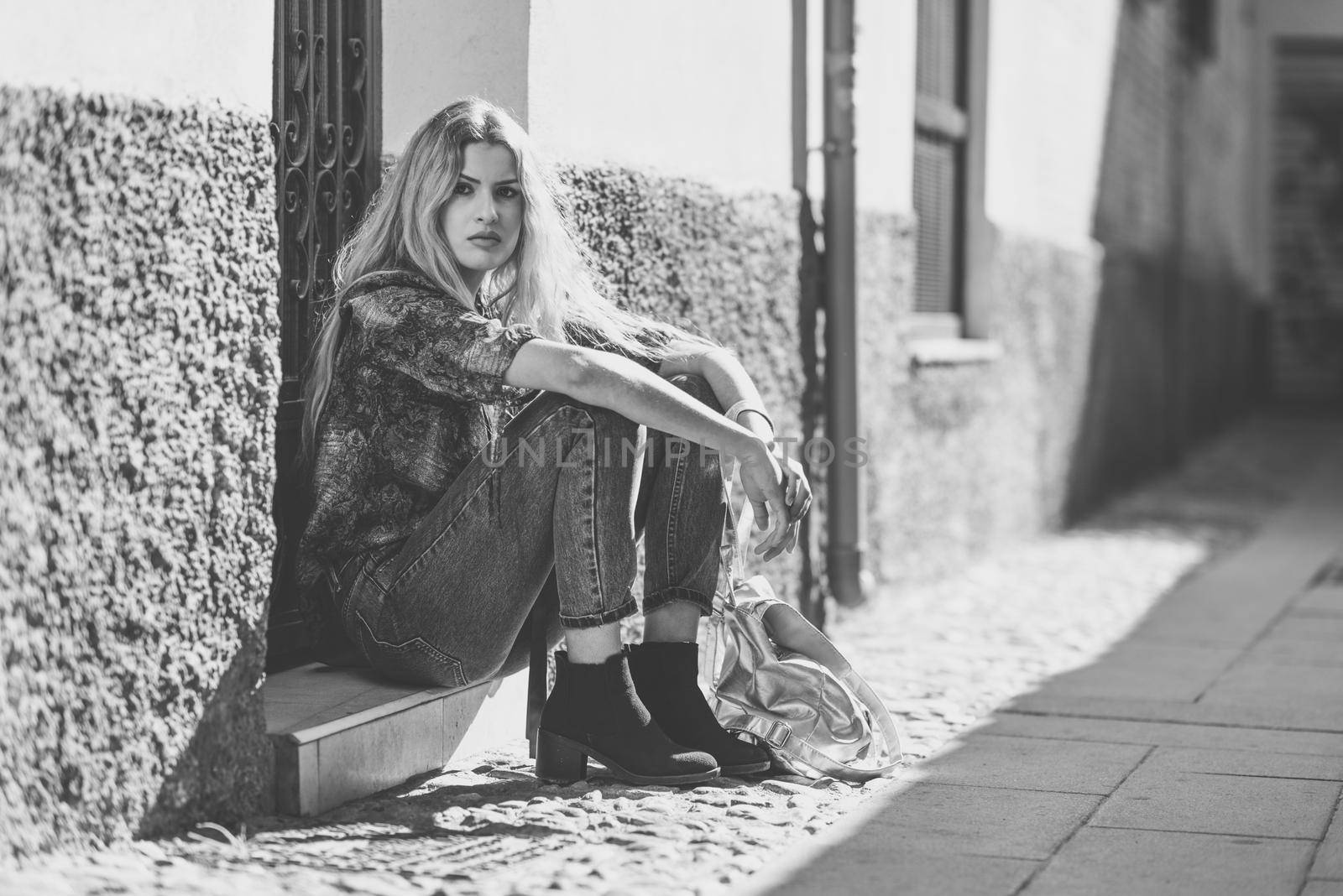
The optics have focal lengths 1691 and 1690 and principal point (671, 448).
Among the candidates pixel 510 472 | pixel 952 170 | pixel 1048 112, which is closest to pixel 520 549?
pixel 510 472

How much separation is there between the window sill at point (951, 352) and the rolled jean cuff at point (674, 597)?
325 centimetres

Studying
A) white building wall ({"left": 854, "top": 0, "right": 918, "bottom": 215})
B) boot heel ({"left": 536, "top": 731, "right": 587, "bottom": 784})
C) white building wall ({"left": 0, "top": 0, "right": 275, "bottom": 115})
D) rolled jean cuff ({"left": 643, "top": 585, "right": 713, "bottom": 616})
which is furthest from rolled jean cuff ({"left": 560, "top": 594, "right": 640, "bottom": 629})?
white building wall ({"left": 854, "top": 0, "right": 918, "bottom": 215})

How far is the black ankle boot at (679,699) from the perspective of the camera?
345 cm

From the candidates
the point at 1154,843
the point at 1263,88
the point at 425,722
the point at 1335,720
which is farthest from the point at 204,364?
the point at 1263,88

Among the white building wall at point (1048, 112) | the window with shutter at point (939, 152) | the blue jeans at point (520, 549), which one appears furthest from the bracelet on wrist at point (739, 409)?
the white building wall at point (1048, 112)

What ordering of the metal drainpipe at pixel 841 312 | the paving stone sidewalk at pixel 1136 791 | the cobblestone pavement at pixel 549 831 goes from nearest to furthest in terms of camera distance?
the cobblestone pavement at pixel 549 831 < the paving stone sidewalk at pixel 1136 791 < the metal drainpipe at pixel 841 312

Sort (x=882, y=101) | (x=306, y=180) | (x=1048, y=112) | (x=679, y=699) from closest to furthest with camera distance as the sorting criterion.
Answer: (x=679, y=699) < (x=306, y=180) < (x=882, y=101) < (x=1048, y=112)

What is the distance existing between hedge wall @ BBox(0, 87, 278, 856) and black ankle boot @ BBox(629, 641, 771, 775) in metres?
0.79

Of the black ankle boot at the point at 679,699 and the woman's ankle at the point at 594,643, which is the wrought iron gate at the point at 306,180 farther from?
the black ankle boot at the point at 679,699

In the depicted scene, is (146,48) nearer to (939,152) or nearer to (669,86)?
(669,86)

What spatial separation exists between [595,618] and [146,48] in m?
1.31

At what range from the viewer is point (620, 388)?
316 cm

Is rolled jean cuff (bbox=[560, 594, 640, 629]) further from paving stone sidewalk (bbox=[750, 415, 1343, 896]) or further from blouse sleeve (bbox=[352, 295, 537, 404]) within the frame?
paving stone sidewalk (bbox=[750, 415, 1343, 896])

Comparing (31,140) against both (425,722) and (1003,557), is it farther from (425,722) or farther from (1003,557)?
(1003,557)
